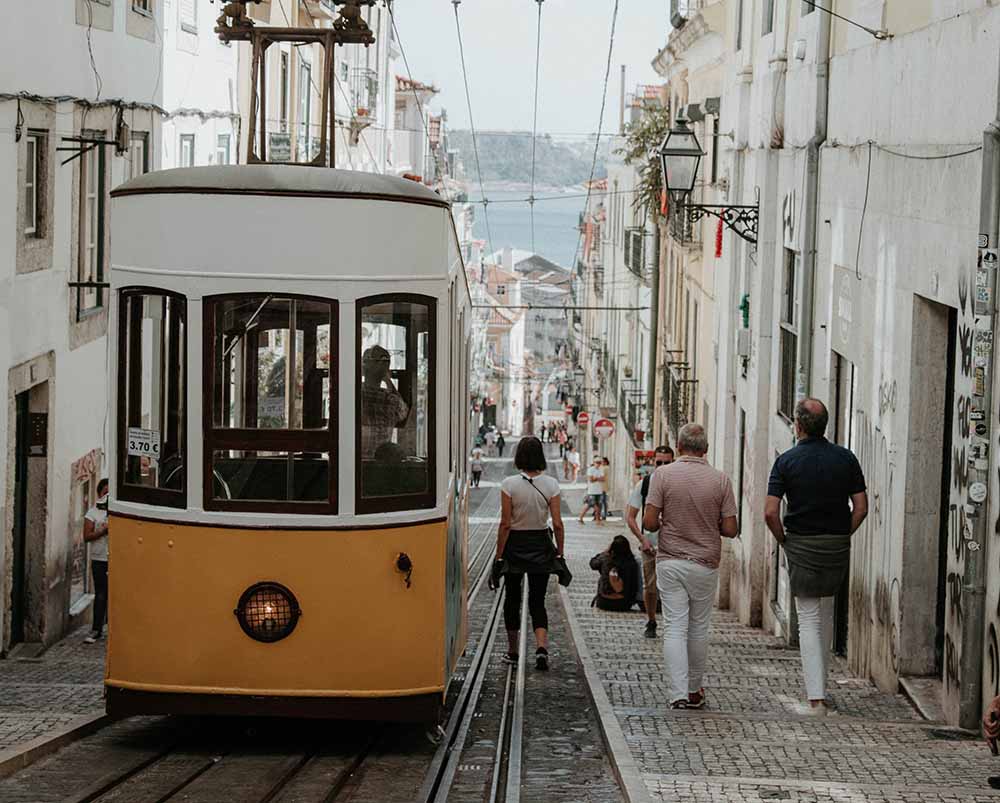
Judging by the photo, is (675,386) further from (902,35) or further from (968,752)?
(968,752)

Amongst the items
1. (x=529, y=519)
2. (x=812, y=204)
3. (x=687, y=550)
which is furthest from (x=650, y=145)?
(x=687, y=550)

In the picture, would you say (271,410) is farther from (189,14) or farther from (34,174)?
(189,14)

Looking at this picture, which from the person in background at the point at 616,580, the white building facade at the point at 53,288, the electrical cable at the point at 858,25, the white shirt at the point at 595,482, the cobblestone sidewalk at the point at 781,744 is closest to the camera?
the cobblestone sidewalk at the point at 781,744

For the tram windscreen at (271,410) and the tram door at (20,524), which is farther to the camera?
the tram door at (20,524)

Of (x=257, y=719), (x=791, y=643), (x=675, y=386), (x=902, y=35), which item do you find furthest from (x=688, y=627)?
(x=675, y=386)

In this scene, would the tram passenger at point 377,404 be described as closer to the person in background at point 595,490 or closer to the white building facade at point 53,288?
the white building facade at point 53,288

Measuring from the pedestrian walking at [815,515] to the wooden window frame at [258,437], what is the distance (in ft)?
7.85

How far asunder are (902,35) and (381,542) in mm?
4880

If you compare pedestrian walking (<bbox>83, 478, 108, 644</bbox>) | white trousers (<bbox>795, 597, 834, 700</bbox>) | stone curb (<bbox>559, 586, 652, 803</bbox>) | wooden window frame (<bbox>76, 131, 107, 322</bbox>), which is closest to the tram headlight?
stone curb (<bbox>559, 586, 652, 803</bbox>)

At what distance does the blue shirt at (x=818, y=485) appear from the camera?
28.8ft

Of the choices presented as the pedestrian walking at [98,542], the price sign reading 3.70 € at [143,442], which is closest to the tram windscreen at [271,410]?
the price sign reading 3.70 € at [143,442]

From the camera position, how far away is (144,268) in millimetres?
7996

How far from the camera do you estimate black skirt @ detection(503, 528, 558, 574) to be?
10.7m

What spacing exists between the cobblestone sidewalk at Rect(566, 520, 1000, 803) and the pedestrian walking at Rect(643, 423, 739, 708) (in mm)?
314
